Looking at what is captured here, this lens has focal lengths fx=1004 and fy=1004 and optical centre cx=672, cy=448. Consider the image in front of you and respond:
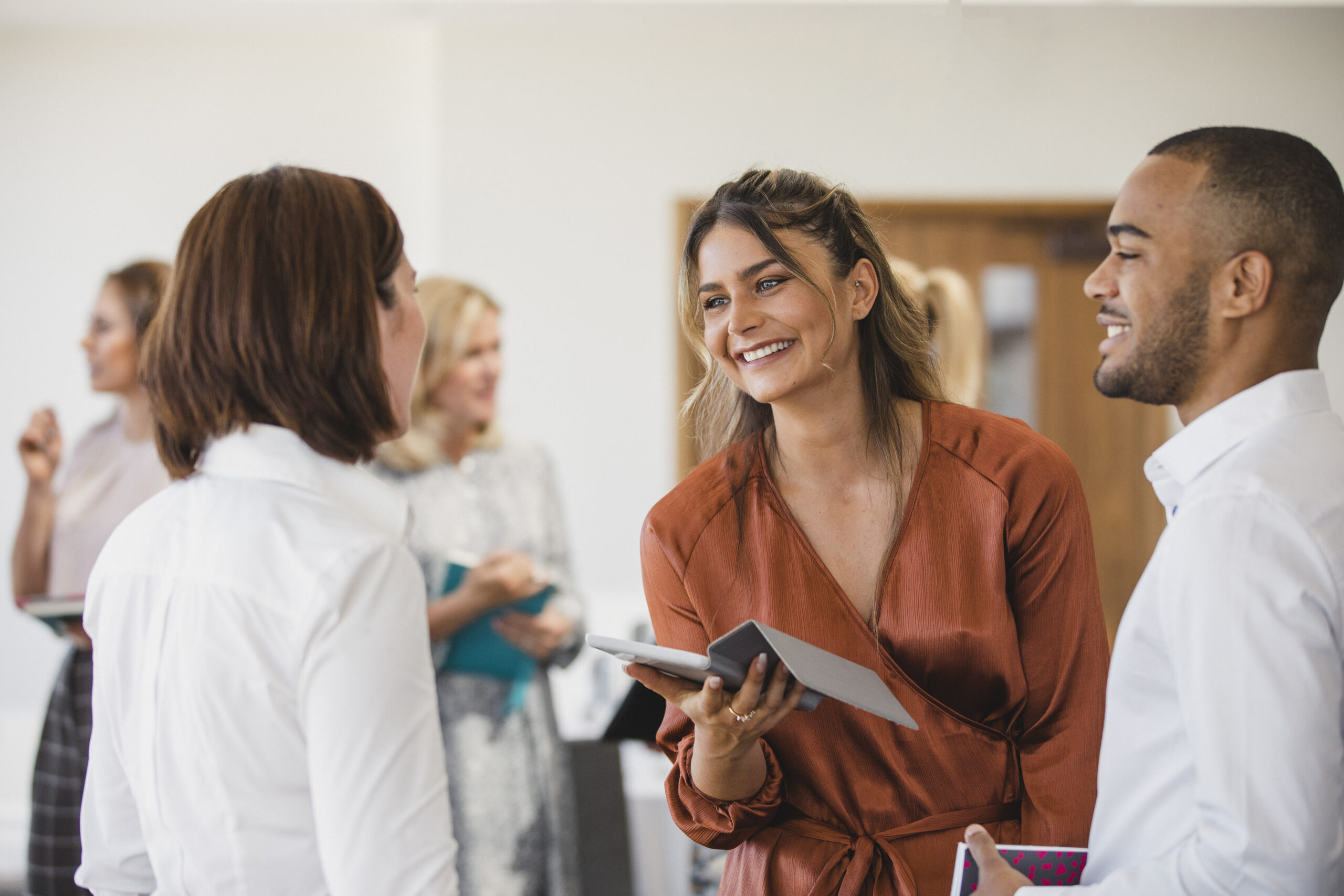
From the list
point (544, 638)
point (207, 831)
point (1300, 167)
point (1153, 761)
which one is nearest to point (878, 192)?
point (544, 638)

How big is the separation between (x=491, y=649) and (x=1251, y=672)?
166 centimetres

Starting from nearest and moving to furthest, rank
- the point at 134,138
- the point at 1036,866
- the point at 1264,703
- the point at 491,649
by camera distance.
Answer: the point at 1264,703 < the point at 1036,866 < the point at 491,649 < the point at 134,138

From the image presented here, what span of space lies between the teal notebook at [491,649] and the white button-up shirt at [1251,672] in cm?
145

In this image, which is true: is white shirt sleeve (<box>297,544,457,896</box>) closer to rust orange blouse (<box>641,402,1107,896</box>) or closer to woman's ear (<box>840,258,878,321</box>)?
rust orange blouse (<box>641,402,1107,896</box>)

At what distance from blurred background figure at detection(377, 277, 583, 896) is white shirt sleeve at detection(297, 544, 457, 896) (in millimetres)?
1199

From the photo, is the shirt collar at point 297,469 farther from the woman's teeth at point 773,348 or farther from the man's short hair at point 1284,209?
the man's short hair at point 1284,209

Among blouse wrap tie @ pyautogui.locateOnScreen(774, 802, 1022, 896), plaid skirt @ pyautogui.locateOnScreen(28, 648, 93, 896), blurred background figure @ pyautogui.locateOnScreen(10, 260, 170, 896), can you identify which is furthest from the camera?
blurred background figure @ pyautogui.locateOnScreen(10, 260, 170, 896)

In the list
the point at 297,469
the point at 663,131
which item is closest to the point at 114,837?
the point at 297,469

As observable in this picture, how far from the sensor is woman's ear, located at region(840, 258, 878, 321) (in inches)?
54.7

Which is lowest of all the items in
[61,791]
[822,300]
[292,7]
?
[61,791]

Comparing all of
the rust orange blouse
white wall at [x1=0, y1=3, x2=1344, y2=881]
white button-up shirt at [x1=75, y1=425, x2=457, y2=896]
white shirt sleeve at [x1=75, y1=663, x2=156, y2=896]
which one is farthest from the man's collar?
white wall at [x1=0, y1=3, x2=1344, y2=881]

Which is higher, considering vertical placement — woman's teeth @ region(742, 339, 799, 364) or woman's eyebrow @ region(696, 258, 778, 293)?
woman's eyebrow @ region(696, 258, 778, 293)

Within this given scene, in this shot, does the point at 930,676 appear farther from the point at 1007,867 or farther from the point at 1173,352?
the point at 1173,352

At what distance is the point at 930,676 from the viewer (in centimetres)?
120
